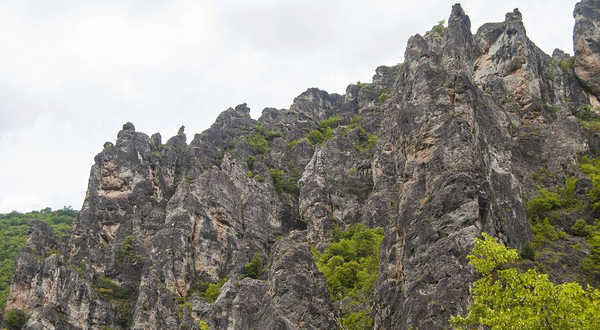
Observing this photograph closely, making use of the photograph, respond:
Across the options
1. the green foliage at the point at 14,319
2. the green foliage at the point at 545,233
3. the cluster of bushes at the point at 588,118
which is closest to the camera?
the green foliage at the point at 545,233

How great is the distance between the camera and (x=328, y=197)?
66.5 m

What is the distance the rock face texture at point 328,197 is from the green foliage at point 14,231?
38.3 feet

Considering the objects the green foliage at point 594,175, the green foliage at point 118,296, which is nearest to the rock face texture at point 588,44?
the green foliage at point 594,175

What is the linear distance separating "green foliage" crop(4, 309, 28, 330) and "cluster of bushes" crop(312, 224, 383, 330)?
29626 millimetres

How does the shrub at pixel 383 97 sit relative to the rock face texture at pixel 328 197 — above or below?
above

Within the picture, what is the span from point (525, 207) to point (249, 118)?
67201 mm

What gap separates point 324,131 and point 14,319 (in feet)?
178

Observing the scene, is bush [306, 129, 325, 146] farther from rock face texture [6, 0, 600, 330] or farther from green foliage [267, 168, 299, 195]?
green foliage [267, 168, 299, 195]

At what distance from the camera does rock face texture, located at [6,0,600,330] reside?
29359 mm

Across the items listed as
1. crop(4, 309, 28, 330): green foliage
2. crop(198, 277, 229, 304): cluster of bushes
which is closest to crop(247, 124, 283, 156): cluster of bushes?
crop(198, 277, 229, 304): cluster of bushes

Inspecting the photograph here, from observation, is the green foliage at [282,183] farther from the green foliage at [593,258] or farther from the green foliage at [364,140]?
the green foliage at [593,258]

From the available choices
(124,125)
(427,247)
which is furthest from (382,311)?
(124,125)

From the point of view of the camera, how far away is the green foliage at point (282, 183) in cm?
7375

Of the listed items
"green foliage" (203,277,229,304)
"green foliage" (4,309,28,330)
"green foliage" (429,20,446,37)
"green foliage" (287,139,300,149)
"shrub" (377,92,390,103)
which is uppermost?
"green foliage" (429,20,446,37)
